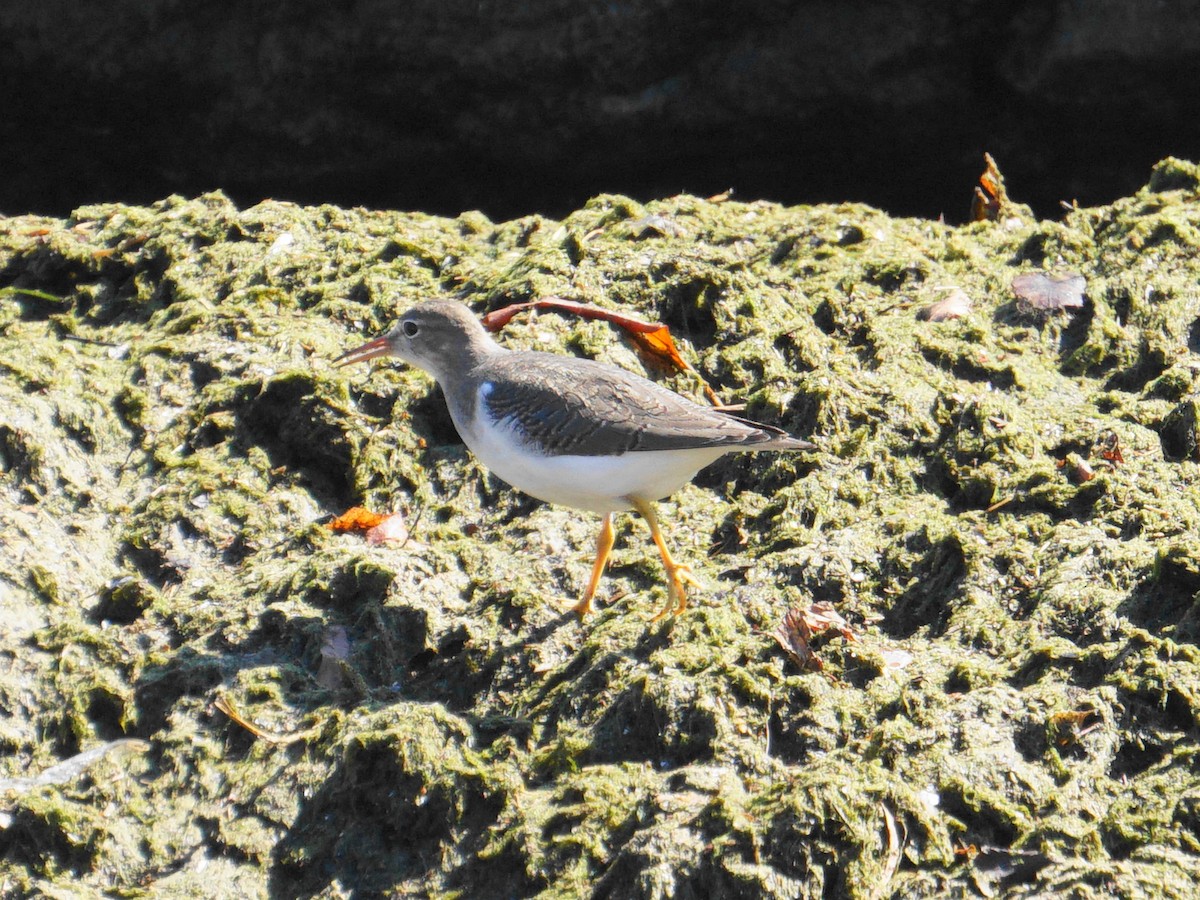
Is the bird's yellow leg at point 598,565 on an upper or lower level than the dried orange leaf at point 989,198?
lower

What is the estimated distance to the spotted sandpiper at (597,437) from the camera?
4859 mm

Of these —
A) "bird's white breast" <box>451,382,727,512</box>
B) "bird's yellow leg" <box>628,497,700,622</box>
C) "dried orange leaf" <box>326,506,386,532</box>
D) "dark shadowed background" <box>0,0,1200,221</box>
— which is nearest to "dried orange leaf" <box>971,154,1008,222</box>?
"dark shadowed background" <box>0,0,1200,221</box>

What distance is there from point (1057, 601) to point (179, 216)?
514cm

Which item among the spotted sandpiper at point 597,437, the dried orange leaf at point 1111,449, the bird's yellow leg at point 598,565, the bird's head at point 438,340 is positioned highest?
the bird's head at point 438,340

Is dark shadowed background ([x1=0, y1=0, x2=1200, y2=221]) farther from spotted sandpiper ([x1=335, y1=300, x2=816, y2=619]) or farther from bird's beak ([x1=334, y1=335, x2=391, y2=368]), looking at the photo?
spotted sandpiper ([x1=335, y1=300, x2=816, y2=619])

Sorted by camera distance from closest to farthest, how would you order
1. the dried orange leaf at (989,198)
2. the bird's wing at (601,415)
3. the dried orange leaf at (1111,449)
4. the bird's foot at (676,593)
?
the bird's foot at (676,593), the bird's wing at (601,415), the dried orange leaf at (1111,449), the dried orange leaf at (989,198)

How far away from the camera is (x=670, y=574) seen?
4809 millimetres

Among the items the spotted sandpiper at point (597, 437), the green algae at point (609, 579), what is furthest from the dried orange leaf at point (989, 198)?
the spotted sandpiper at point (597, 437)

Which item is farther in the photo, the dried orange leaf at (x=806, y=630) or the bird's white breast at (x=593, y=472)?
the bird's white breast at (x=593, y=472)

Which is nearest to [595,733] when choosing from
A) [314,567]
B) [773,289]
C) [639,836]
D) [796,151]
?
[639,836]

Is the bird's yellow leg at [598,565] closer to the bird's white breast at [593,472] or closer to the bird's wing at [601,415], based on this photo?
the bird's white breast at [593,472]

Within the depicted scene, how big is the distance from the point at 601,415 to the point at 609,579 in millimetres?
671

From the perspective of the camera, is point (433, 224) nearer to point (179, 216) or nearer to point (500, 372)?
point (179, 216)

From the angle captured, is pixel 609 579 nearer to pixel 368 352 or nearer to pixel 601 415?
pixel 601 415
